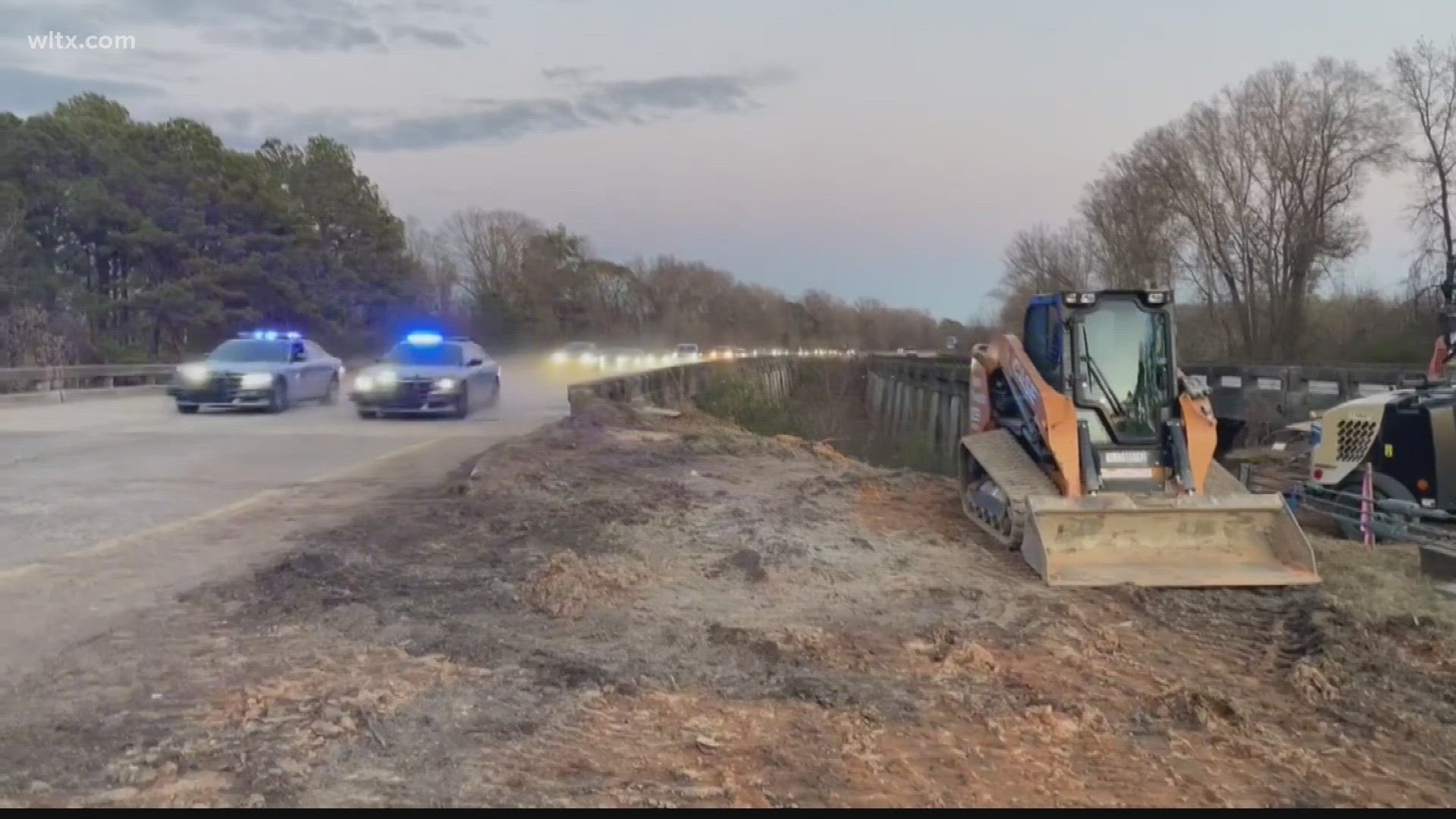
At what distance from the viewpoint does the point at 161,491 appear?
11391 millimetres

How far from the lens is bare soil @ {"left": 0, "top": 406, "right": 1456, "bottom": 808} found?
4.43 metres

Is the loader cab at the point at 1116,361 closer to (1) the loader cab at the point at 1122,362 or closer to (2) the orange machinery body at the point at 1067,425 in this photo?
(1) the loader cab at the point at 1122,362

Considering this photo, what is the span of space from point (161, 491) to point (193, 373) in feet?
35.4

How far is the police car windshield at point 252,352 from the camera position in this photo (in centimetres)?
2173

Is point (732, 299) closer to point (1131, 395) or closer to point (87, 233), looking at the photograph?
point (87, 233)

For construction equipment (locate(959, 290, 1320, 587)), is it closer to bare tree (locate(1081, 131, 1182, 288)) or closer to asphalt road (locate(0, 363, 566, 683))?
asphalt road (locate(0, 363, 566, 683))

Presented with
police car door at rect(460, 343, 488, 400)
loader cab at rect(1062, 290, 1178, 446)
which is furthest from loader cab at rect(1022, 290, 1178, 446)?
police car door at rect(460, 343, 488, 400)

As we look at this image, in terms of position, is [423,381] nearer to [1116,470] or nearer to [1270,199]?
[1116,470]

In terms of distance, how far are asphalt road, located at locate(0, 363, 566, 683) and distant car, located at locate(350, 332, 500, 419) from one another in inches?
14.5

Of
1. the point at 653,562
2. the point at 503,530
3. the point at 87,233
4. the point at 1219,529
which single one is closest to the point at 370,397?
the point at 503,530

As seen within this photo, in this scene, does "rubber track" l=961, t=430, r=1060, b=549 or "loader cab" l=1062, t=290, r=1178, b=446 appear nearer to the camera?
"rubber track" l=961, t=430, r=1060, b=549

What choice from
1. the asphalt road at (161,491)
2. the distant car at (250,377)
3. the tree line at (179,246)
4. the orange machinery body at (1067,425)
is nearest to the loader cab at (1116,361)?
the orange machinery body at (1067,425)

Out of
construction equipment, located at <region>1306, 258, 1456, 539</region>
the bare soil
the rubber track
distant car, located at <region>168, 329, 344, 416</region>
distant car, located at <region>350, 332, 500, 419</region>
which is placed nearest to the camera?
the bare soil

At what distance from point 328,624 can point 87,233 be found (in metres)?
Answer: 42.1
